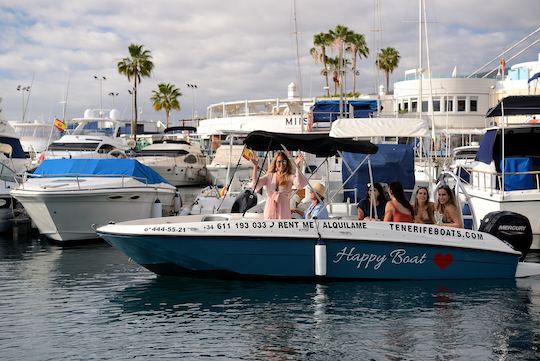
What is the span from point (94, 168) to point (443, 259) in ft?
37.4

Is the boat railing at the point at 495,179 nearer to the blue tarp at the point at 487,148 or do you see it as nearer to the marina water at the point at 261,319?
the blue tarp at the point at 487,148

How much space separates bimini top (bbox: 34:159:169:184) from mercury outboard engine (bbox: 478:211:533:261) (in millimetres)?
10954

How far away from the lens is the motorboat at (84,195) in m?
18.5

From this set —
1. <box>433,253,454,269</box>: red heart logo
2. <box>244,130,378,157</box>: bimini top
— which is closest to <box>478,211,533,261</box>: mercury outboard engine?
<box>433,253,454,269</box>: red heart logo

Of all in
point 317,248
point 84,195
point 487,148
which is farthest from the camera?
point 84,195

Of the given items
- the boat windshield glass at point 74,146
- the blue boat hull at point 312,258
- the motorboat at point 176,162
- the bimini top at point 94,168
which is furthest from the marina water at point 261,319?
the motorboat at point 176,162

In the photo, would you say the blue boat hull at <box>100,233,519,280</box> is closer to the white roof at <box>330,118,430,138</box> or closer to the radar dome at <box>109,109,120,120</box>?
the white roof at <box>330,118,430,138</box>

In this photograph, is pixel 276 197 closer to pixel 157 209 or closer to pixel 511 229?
pixel 511 229

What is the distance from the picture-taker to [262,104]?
57.2 m

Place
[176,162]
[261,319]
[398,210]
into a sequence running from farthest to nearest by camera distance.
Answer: [176,162] < [398,210] < [261,319]

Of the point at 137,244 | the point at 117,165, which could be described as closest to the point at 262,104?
the point at 117,165

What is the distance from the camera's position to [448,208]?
12.2m

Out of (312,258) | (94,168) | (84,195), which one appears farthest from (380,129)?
(94,168)

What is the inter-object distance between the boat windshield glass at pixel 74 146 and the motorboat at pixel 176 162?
467 centimetres
